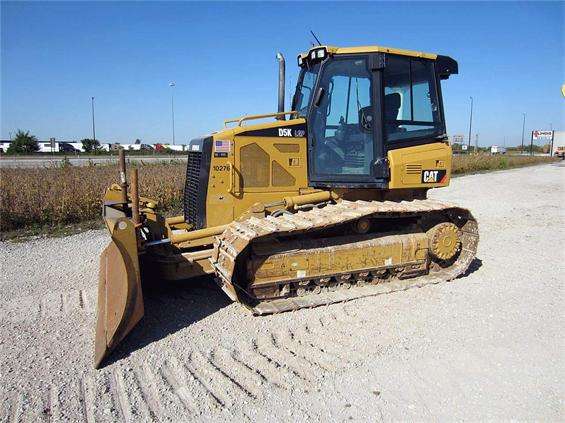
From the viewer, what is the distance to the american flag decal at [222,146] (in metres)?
5.47

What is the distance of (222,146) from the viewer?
5.48 m

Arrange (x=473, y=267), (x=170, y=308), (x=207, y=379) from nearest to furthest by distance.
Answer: (x=207, y=379) < (x=170, y=308) < (x=473, y=267)

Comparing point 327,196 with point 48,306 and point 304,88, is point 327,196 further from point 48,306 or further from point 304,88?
point 48,306

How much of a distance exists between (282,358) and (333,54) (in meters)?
3.71

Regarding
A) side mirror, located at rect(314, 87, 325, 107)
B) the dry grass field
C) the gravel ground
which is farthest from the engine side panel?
the dry grass field

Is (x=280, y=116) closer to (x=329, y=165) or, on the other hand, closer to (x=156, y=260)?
(x=329, y=165)

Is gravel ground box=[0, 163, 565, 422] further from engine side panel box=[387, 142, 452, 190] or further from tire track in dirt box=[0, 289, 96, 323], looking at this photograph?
engine side panel box=[387, 142, 452, 190]

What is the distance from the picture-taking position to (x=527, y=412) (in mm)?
3209

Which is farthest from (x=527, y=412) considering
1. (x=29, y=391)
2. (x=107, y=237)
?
(x=107, y=237)

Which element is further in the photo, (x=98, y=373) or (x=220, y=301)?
(x=220, y=301)

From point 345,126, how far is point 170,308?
10.1ft

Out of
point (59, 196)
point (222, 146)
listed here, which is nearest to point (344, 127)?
point (222, 146)

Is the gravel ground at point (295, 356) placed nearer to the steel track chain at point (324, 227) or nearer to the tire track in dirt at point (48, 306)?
the tire track in dirt at point (48, 306)

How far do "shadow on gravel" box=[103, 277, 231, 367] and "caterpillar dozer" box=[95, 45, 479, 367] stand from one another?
0.29 meters
